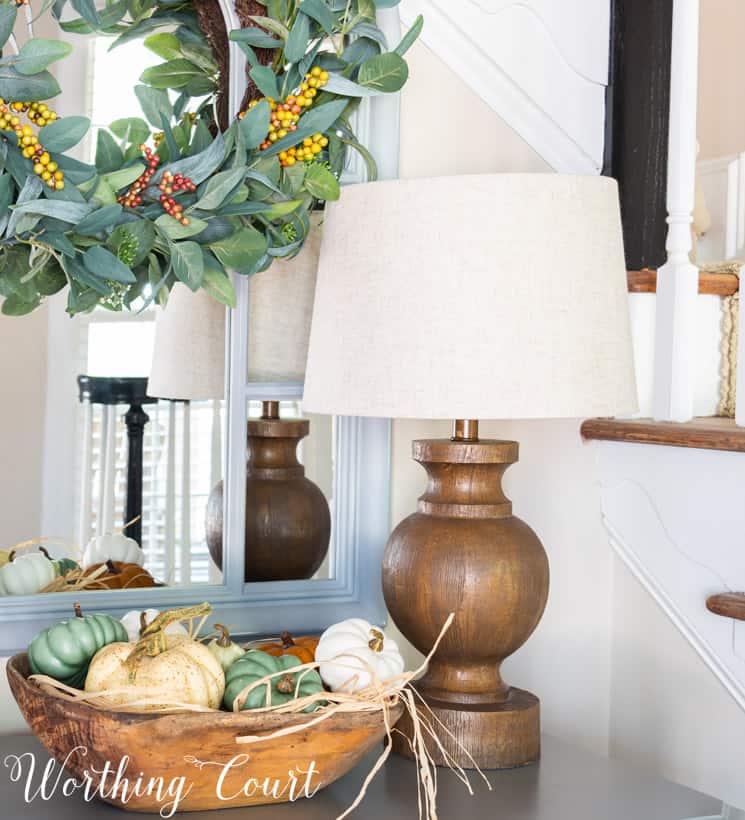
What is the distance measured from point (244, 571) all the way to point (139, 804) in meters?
0.45

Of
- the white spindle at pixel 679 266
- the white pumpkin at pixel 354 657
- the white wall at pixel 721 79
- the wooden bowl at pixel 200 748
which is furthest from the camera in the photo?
the white wall at pixel 721 79

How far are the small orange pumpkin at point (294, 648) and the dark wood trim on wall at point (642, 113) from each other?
0.89 m

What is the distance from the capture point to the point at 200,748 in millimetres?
1123

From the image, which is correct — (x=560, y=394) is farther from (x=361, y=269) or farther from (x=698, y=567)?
(x=698, y=567)

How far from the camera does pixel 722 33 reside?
9.77 ft

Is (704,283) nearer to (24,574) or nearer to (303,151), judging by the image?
(303,151)

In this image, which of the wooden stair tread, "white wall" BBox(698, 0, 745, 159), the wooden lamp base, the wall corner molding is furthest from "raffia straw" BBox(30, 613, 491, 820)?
"white wall" BBox(698, 0, 745, 159)

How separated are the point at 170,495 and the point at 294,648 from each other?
0.29 metres

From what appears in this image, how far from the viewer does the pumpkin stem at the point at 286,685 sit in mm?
1187

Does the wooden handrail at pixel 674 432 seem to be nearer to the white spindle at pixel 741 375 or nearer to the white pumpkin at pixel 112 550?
the white spindle at pixel 741 375

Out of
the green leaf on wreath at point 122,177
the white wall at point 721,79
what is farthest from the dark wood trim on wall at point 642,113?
the white wall at point 721,79

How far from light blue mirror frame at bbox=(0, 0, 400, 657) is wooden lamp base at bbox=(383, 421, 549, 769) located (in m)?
0.20

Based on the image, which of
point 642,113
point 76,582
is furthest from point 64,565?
point 642,113

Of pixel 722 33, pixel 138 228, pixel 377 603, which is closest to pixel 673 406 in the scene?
pixel 377 603
